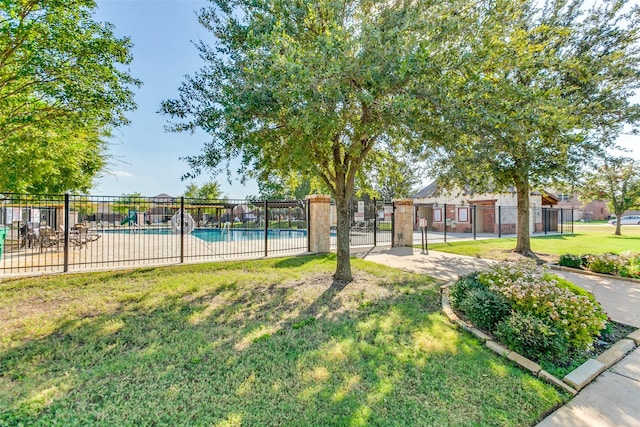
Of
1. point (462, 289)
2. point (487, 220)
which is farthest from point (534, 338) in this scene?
point (487, 220)

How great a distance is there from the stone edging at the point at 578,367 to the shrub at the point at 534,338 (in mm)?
111

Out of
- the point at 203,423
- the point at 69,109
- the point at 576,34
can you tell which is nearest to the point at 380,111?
the point at 203,423

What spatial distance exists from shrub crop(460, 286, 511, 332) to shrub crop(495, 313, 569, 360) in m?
0.34

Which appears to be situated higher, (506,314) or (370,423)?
(506,314)

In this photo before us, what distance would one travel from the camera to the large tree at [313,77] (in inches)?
164

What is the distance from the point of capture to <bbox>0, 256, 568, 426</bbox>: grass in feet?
7.88

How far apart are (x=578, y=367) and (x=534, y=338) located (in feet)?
1.50

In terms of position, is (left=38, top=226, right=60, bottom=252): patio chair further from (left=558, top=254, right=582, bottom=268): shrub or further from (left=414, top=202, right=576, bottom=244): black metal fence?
(left=414, top=202, right=576, bottom=244): black metal fence

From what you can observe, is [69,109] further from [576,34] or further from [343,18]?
[576,34]

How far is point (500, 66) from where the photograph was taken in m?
5.13

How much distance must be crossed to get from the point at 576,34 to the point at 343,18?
28.7 feet

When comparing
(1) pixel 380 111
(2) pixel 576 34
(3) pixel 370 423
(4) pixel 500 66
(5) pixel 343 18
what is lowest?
(3) pixel 370 423

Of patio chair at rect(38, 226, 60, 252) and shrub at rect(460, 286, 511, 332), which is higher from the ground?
Answer: patio chair at rect(38, 226, 60, 252)

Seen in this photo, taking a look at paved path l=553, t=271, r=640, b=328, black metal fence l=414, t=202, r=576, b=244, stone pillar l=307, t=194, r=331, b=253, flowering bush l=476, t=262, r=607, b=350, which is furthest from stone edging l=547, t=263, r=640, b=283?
black metal fence l=414, t=202, r=576, b=244
